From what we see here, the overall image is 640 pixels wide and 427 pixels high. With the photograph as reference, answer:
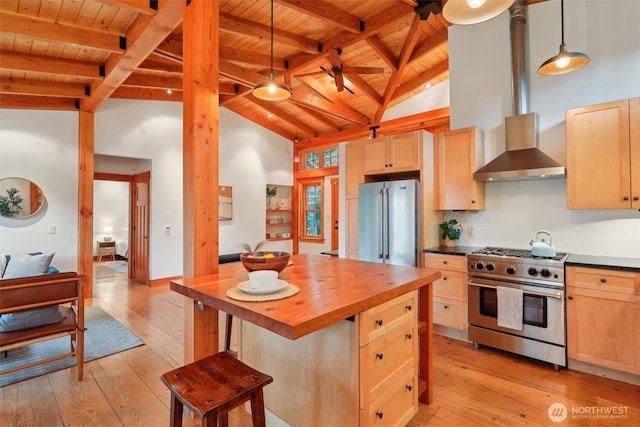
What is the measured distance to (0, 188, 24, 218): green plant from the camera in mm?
4336

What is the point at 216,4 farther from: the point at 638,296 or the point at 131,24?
the point at 638,296

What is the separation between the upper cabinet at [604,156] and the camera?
2.55m

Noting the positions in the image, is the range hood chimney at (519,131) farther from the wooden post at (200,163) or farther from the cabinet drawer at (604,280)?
the wooden post at (200,163)

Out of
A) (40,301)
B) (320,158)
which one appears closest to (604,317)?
(40,301)

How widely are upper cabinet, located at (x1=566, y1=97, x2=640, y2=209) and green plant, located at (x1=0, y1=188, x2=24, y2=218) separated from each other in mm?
6665

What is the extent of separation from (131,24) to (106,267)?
6.60m

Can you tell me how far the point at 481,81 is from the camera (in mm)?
3709

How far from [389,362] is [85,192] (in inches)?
209

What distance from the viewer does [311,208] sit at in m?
8.14

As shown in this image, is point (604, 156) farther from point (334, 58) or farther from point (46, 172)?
point (46, 172)

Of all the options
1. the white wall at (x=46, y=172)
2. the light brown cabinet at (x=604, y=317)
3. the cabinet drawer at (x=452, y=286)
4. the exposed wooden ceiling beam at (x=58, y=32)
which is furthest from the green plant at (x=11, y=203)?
the light brown cabinet at (x=604, y=317)

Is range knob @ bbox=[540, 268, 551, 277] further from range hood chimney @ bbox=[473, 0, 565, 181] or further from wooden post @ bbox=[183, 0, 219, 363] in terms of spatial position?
wooden post @ bbox=[183, 0, 219, 363]

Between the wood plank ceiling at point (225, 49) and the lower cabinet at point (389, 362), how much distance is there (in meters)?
2.61

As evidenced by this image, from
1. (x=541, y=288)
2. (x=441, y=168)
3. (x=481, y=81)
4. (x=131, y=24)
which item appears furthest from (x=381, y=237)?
(x=131, y=24)
